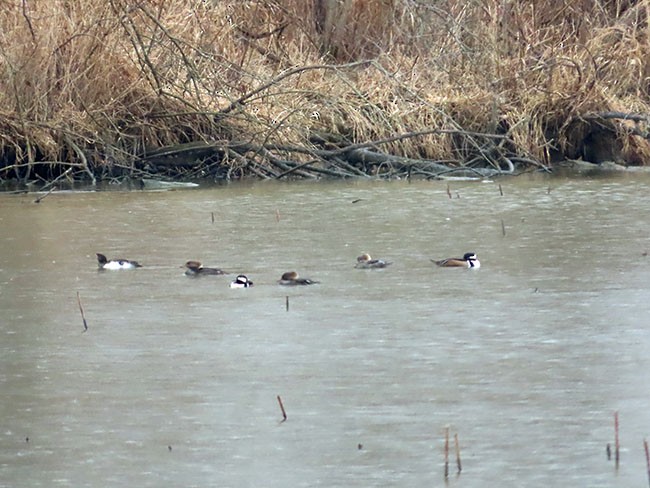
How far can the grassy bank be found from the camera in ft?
38.8

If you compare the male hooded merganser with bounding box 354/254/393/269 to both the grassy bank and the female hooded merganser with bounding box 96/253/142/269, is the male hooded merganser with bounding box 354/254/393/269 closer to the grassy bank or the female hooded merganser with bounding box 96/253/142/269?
the female hooded merganser with bounding box 96/253/142/269

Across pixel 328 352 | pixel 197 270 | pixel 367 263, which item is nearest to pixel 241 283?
pixel 197 270

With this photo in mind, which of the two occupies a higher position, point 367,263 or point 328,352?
point 328,352

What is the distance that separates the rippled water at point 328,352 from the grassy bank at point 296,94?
2735 millimetres

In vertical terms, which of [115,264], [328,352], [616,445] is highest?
[616,445]

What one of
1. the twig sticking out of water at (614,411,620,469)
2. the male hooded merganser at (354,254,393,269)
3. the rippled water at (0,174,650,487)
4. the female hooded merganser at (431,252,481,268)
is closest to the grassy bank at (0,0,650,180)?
the rippled water at (0,174,650,487)

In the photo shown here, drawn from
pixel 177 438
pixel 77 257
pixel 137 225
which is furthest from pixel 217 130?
pixel 177 438

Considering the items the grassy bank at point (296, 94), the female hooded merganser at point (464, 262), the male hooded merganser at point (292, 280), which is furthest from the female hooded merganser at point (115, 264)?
the grassy bank at point (296, 94)

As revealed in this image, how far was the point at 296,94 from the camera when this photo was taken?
12664 millimetres

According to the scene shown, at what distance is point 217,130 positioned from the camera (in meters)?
12.4

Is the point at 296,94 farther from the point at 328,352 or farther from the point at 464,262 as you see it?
the point at 328,352

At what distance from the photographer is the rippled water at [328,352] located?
4.06m

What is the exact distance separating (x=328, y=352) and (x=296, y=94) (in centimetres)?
749

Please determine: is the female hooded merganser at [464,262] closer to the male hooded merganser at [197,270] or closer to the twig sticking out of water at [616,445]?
the male hooded merganser at [197,270]
